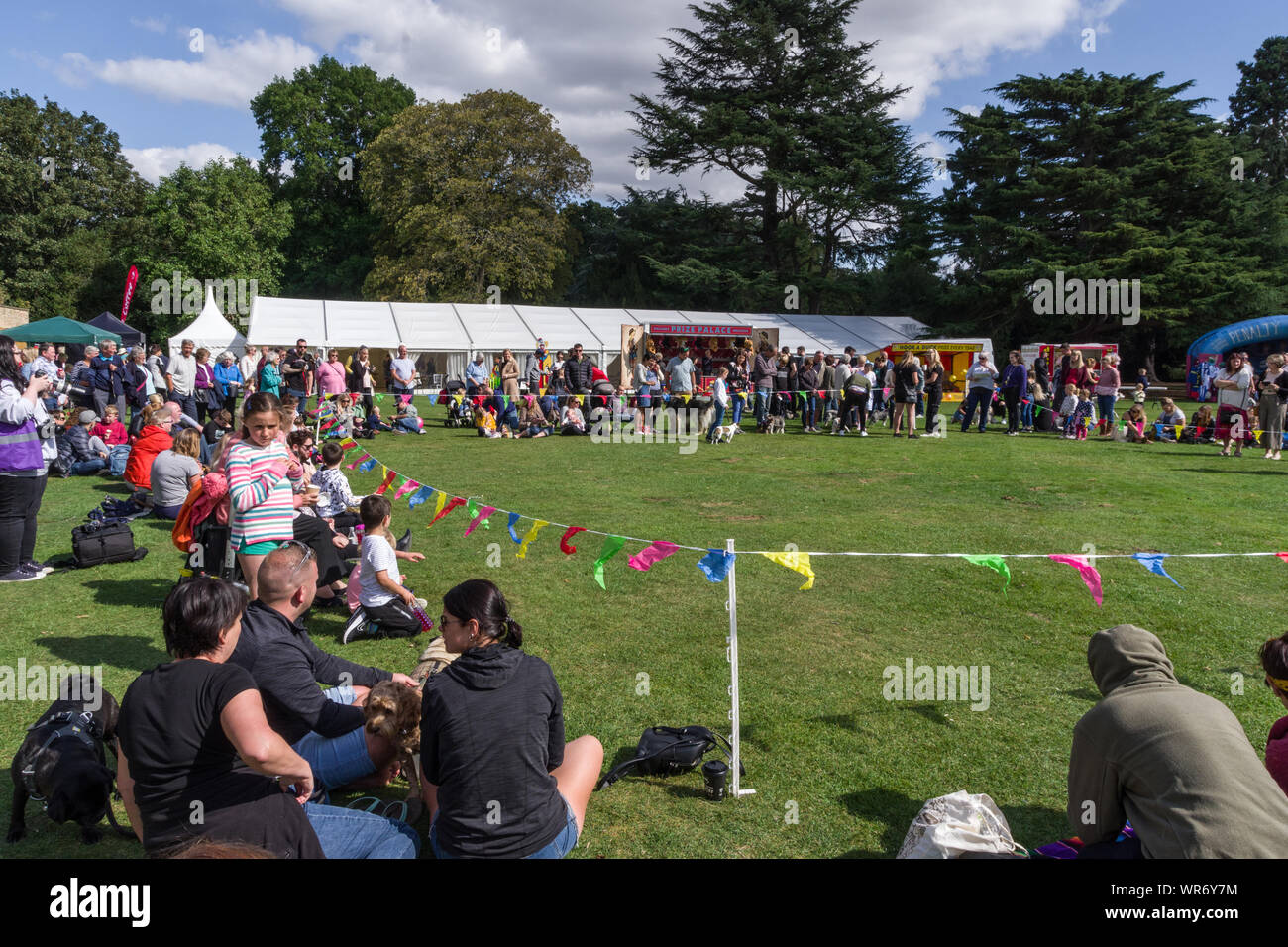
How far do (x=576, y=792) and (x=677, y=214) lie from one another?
141 ft

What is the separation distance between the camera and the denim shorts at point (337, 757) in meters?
3.97

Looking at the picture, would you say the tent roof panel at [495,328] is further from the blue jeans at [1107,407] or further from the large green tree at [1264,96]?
the large green tree at [1264,96]

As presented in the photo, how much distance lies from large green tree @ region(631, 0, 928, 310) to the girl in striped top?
37654 millimetres

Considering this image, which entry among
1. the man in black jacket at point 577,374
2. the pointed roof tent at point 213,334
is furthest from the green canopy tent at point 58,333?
the man in black jacket at point 577,374

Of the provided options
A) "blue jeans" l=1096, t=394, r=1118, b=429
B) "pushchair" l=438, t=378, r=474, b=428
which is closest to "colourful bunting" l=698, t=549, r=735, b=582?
"pushchair" l=438, t=378, r=474, b=428

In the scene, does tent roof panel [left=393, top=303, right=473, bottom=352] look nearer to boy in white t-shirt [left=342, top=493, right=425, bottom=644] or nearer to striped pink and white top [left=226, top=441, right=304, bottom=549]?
boy in white t-shirt [left=342, top=493, right=425, bottom=644]

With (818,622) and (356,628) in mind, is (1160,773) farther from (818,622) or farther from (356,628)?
(356,628)

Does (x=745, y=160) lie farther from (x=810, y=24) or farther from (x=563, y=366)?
(x=563, y=366)

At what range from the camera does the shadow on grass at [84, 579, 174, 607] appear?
6.76m

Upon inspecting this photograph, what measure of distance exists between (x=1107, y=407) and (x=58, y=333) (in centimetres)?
3138

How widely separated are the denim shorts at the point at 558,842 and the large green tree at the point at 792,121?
1566 inches

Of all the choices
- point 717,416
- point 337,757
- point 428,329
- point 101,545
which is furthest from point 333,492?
point 428,329

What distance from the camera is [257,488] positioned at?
5.39 m

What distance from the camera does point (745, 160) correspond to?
1650 inches
